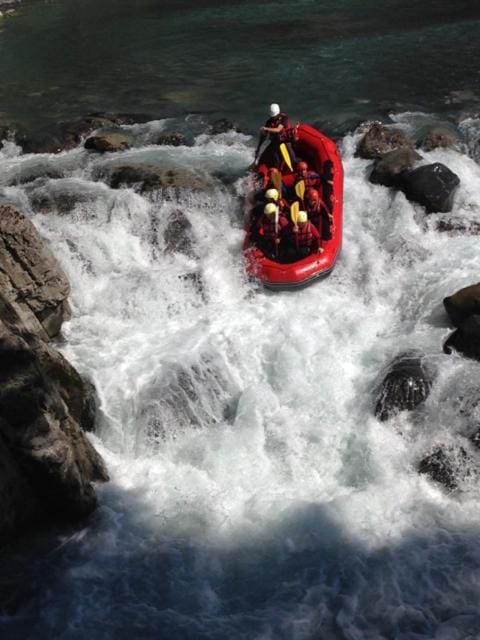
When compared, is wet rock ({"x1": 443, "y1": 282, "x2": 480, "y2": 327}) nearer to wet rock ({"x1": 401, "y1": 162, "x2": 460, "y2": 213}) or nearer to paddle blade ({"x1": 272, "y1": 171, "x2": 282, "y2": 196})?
wet rock ({"x1": 401, "y1": 162, "x2": 460, "y2": 213})

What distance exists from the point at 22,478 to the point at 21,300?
2927mm

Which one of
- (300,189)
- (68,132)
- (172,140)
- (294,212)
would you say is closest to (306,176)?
(300,189)

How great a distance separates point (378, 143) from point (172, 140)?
14.3 feet

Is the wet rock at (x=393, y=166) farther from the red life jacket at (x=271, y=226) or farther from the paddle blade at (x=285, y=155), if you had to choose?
the red life jacket at (x=271, y=226)

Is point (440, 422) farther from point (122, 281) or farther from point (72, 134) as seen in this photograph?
point (72, 134)

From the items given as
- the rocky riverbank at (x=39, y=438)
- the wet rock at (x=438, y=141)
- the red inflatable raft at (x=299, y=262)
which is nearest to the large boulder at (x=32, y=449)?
the rocky riverbank at (x=39, y=438)

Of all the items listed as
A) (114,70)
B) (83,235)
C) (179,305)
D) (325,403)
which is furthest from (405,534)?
(114,70)

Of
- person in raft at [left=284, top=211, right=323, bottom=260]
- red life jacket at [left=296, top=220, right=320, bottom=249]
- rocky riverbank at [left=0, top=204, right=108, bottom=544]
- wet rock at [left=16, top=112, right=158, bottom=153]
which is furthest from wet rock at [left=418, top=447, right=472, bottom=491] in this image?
wet rock at [left=16, top=112, right=158, bottom=153]

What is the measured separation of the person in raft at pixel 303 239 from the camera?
384 inches

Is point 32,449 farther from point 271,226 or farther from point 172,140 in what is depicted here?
point 172,140

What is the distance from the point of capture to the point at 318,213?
33.4ft

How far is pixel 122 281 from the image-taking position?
10.1m

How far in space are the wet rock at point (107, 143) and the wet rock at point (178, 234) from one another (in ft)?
11.3

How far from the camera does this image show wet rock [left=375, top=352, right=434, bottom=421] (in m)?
7.50
